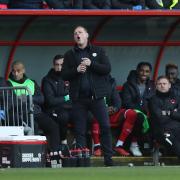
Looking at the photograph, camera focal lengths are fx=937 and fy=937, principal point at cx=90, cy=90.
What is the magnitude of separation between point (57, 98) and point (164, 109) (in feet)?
5.86

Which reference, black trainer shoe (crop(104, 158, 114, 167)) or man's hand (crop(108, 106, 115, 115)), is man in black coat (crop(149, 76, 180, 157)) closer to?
man's hand (crop(108, 106, 115, 115))

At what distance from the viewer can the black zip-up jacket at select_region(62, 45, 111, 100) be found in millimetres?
13594

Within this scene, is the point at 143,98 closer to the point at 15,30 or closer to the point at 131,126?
the point at 131,126

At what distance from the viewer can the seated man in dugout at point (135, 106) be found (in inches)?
617

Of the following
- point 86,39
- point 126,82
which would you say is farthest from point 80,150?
point 126,82

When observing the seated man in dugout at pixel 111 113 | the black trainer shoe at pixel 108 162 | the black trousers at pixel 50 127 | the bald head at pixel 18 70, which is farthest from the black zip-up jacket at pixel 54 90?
the black trainer shoe at pixel 108 162

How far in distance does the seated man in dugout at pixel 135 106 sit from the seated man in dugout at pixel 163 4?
111 centimetres

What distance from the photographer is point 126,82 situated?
1619 centimetres

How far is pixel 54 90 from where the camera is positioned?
51.4ft

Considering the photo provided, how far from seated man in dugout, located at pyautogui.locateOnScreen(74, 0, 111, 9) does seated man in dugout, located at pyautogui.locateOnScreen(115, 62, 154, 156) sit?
118 cm

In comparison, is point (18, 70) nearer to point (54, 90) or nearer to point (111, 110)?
point (54, 90)

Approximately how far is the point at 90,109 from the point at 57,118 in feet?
5.00

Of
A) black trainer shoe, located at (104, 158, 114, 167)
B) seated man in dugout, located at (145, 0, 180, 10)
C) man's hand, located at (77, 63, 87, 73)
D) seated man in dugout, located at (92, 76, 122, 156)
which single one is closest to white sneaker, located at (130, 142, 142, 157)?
seated man in dugout, located at (92, 76, 122, 156)

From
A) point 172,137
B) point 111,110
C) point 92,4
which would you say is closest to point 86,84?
point 111,110
